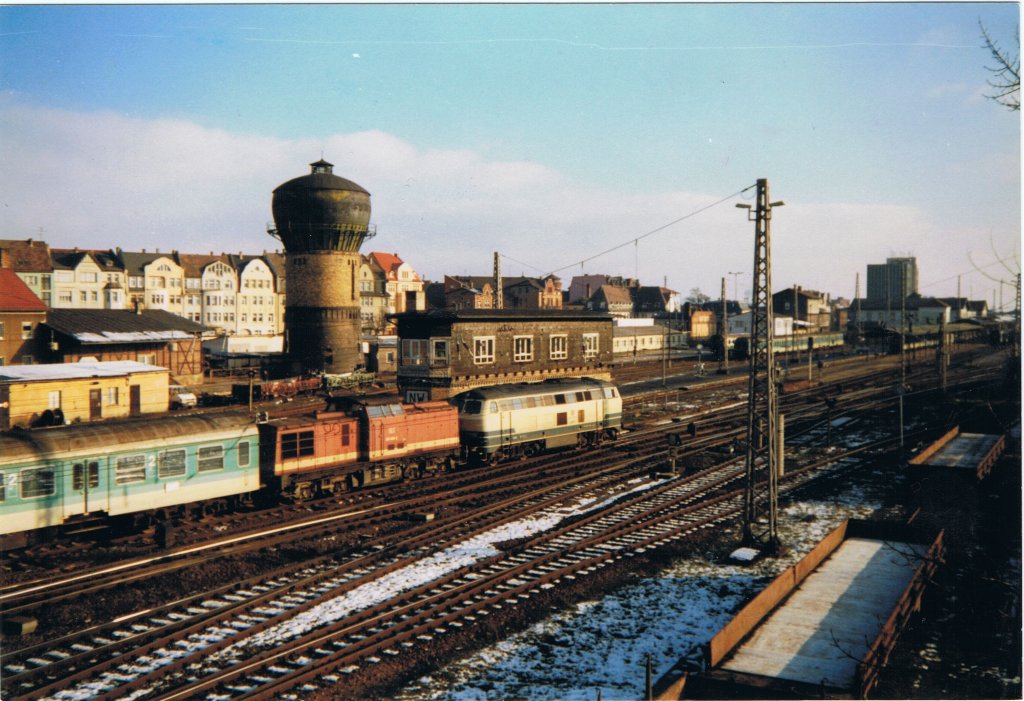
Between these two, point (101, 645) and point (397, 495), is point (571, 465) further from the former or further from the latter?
point (101, 645)

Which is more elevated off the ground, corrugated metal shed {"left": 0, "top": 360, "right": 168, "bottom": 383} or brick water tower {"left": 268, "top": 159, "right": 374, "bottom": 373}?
brick water tower {"left": 268, "top": 159, "right": 374, "bottom": 373}

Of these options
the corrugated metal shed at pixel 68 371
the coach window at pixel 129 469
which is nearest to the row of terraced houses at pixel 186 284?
the corrugated metal shed at pixel 68 371

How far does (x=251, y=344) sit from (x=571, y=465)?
63.7 metres

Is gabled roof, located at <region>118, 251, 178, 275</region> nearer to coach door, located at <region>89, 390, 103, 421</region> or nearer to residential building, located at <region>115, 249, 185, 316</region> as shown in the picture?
residential building, located at <region>115, 249, 185, 316</region>

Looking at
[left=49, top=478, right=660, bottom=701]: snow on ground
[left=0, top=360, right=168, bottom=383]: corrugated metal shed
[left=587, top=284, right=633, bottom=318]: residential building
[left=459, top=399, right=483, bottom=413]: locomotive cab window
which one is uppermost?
[left=587, top=284, right=633, bottom=318]: residential building

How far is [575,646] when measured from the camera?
1595 cm

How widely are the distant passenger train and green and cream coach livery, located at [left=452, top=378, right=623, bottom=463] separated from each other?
52 millimetres

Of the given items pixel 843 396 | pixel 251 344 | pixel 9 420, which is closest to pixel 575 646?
pixel 9 420

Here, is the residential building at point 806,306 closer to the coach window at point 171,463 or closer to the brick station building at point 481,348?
the brick station building at point 481,348

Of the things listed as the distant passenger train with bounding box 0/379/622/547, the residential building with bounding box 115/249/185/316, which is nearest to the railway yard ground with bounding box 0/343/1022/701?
the distant passenger train with bounding box 0/379/622/547

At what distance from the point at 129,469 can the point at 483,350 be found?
2277cm

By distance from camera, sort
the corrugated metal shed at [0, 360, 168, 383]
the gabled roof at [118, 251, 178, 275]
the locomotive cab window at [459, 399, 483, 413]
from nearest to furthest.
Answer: the locomotive cab window at [459, 399, 483, 413]
the corrugated metal shed at [0, 360, 168, 383]
the gabled roof at [118, 251, 178, 275]

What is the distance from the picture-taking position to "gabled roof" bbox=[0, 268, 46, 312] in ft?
171

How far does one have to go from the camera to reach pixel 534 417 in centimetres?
3397
